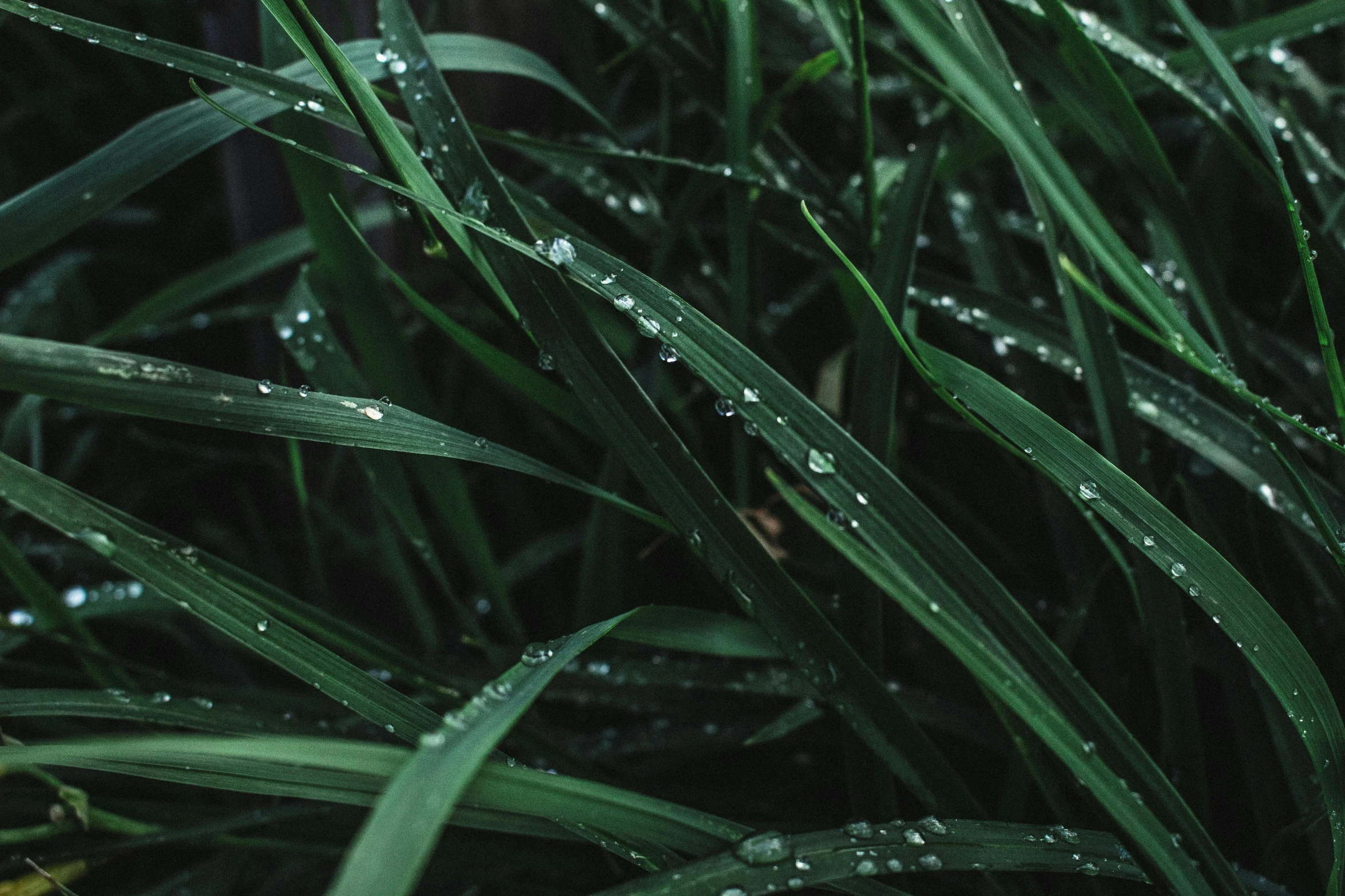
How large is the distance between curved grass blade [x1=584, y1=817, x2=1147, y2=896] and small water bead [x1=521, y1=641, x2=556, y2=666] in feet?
0.29

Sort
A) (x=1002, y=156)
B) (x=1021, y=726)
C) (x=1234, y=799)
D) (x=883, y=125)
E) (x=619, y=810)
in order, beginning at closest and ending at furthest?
1. (x=619, y=810)
2. (x=1021, y=726)
3. (x=1234, y=799)
4. (x=1002, y=156)
5. (x=883, y=125)

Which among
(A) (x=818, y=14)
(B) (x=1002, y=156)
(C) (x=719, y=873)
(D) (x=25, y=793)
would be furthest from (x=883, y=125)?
(D) (x=25, y=793)

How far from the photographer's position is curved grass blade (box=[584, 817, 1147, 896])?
1.10 feet

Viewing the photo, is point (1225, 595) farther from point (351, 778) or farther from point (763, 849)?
point (351, 778)

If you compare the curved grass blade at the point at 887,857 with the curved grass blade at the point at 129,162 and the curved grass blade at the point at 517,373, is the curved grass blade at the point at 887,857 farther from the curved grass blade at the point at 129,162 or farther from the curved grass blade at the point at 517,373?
the curved grass blade at the point at 129,162

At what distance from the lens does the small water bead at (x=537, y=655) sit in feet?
1.18

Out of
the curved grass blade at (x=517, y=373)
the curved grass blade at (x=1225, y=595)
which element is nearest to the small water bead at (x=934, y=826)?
the curved grass blade at (x=1225, y=595)

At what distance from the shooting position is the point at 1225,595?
0.38 metres

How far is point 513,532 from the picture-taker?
877 mm

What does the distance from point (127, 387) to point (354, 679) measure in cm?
15

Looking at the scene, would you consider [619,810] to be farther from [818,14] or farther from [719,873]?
[818,14]

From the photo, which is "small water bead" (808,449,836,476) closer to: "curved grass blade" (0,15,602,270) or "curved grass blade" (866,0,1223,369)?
"curved grass blade" (866,0,1223,369)

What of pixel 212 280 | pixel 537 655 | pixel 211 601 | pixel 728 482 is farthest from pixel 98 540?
pixel 728 482

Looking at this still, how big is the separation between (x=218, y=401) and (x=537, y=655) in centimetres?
17
